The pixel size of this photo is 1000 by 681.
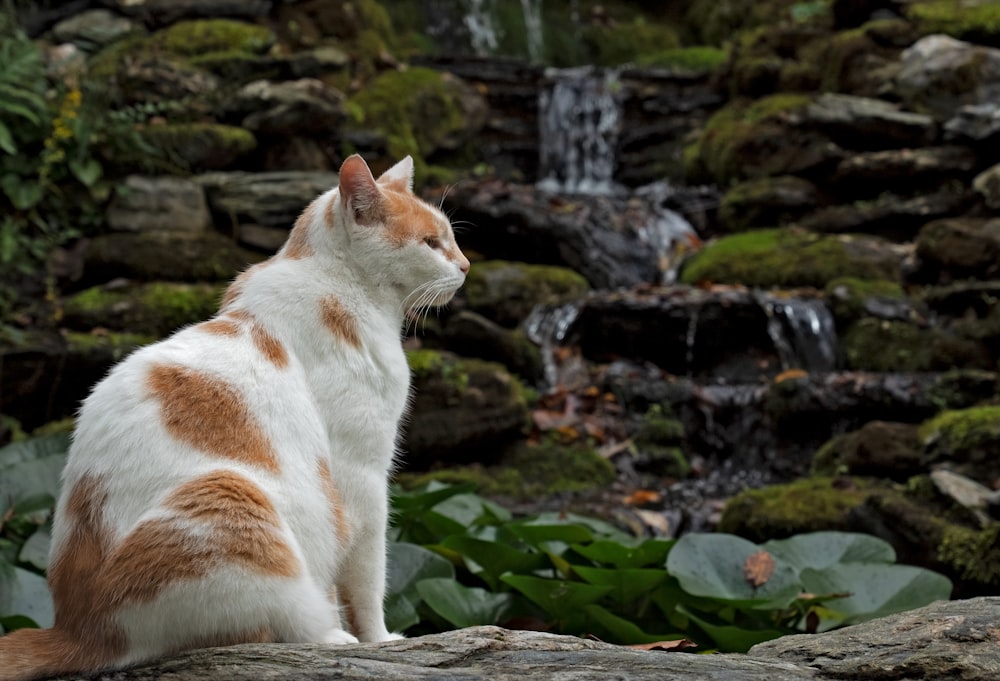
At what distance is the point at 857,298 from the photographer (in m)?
8.13

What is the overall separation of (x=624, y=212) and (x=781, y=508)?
6098mm

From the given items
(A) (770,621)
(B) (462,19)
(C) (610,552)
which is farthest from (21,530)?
(B) (462,19)

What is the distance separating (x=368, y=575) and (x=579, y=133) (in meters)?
11.5

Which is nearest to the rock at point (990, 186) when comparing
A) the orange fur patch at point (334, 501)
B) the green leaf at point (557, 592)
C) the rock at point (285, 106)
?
the rock at point (285, 106)

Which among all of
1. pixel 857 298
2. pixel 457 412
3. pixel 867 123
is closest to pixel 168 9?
pixel 457 412

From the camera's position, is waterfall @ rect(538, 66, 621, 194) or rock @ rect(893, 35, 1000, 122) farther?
waterfall @ rect(538, 66, 621, 194)

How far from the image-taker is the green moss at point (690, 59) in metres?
15.4

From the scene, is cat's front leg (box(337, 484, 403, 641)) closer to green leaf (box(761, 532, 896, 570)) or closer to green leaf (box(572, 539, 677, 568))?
green leaf (box(572, 539, 677, 568))

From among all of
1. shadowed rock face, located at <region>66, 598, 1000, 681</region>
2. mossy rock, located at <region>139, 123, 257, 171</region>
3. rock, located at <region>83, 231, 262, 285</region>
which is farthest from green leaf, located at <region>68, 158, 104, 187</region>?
shadowed rock face, located at <region>66, 598, 1000, 681</region>

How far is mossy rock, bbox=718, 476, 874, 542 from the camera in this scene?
473 cm

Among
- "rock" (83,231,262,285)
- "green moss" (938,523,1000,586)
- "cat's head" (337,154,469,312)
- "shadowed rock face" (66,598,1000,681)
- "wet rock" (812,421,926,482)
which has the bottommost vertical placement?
"wet rock" (812,421,926,482)

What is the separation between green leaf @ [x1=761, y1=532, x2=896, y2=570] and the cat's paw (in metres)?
1.69

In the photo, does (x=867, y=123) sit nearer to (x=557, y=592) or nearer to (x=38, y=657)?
(x=557, y=592)

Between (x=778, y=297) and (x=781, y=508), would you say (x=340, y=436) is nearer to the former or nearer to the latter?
(x=781, y=508)
